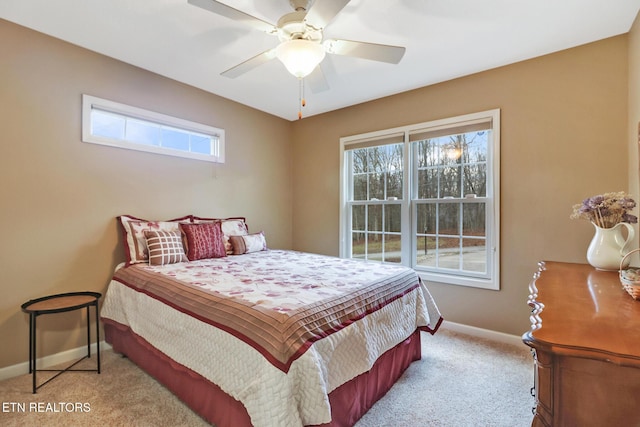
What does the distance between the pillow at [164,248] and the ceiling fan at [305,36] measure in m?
1.75

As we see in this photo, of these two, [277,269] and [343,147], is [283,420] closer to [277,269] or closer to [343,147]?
[277,269]

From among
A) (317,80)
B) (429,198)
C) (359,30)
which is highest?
(359,30)

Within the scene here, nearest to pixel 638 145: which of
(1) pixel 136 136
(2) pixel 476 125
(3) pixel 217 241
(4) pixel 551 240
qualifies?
(4) pixel 551 240

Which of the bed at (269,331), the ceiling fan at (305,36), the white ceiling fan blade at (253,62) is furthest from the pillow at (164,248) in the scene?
the ceiling fan at (305,36)

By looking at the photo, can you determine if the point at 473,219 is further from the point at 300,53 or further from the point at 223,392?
the point at 223,392

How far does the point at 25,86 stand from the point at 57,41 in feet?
1.54

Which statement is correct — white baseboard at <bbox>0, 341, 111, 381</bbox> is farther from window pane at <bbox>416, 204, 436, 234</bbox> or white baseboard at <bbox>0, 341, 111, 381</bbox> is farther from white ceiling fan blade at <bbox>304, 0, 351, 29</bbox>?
window pane at <bbox>416, 204, 436, 234</bbox>

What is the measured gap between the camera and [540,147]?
105 inches

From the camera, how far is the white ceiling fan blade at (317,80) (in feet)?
7.40

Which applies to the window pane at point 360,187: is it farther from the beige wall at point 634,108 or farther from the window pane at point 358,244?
the beige wall at point 634,108

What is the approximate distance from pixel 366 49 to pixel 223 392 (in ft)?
7.28

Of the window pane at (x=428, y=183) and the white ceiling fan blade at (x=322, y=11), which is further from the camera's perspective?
the window pane at (x=428, y=183)

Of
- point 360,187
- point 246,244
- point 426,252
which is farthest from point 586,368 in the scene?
point 360,187

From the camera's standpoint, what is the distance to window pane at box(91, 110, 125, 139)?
2.70m
